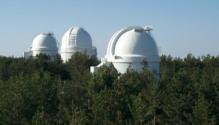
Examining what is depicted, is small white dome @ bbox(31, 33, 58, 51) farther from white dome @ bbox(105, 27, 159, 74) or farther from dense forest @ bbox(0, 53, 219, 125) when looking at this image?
dense forest @ bbox(0, 53, 219, 125)

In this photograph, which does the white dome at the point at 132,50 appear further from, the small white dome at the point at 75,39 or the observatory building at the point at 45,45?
the observatory building at the point at 45,45

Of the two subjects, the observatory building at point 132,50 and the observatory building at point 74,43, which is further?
the observatory building at point 74,43

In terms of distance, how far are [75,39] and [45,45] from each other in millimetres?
Answer: 7630

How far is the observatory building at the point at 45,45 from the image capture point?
6782 centimetres

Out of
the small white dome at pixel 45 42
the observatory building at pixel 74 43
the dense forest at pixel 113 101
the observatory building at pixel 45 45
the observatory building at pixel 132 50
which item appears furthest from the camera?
the small white dome at pixel 45 42

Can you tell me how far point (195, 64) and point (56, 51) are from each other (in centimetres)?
2347

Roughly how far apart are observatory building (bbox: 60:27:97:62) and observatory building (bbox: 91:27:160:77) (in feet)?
67.5

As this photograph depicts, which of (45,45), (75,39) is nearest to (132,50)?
(75,39)

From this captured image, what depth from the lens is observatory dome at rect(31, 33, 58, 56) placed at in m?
67.9

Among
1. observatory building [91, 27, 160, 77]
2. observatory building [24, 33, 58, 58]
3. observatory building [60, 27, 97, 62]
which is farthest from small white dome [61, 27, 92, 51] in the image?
observatory building [91, 27, 160, 77]

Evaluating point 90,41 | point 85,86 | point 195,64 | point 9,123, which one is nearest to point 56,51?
point 90,41

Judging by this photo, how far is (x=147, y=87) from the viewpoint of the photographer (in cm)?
2962

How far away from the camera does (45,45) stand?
67.9 meters

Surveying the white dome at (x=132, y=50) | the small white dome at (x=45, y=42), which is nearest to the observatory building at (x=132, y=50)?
the white dome at (x=132, y=50)
